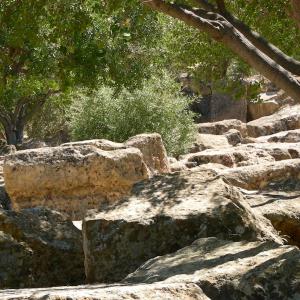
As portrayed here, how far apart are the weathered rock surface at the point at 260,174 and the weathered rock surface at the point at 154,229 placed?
5.97 meters

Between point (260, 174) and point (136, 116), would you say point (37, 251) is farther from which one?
point (136, 116)

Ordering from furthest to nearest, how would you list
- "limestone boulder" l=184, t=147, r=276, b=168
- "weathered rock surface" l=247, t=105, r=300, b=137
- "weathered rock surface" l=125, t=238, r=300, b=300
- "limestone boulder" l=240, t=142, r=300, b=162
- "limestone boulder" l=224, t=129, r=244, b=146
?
"weathered rock surface" l=247, t=105, r=300, b=137, "limestone boulder" l=224, t=129, r=244, b=146, "limestone boulder" l=240, t=142, r=300, b=162, "limestone boulder" l=184, t=147, r=276, b=168, "weathered rock surface" l=125, t=238, r=300, b=300

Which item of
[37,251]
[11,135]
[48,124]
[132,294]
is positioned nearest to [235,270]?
[132,294]

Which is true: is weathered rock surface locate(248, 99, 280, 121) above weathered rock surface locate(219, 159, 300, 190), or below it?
above

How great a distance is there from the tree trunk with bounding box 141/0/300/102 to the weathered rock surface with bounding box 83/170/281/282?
5.90 feet

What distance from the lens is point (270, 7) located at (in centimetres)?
1164

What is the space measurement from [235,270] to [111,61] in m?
16.4

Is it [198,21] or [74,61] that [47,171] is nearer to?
[74,61]

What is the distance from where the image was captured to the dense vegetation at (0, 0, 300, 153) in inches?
394

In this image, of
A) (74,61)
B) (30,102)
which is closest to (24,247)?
(74,61)

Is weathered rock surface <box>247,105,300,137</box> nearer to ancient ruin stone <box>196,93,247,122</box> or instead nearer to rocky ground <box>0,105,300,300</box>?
ancient ruin stone <box>196,93,247,122</box>

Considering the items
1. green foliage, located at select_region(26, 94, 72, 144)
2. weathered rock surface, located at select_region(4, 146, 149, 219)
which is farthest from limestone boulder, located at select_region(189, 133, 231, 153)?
green foliage, located at select_region(26, 94, 72, 144)

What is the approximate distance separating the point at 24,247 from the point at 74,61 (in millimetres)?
4004

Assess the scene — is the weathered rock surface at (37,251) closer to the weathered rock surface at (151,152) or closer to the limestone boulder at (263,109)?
the weathered rock surface at (151,152)
